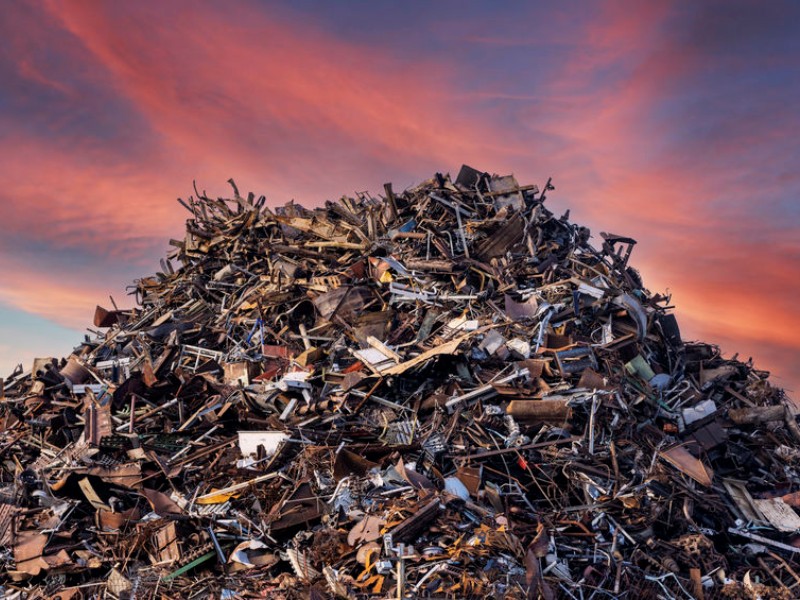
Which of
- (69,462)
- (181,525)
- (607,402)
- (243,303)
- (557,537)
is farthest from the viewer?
(243,303)

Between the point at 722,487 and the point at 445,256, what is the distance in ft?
23.2

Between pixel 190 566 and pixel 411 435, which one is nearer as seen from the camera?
pixel 190 566

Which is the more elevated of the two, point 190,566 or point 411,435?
point 411,435

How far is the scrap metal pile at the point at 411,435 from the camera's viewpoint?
805cm

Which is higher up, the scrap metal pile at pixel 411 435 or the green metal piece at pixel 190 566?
the scrap metal pile at pixel 411 435

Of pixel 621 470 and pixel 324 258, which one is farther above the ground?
pixel 324 258

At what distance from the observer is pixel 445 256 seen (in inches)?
547

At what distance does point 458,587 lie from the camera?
→ 22.6ft

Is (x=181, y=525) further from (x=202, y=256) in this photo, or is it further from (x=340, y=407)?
(x=202, y=256)

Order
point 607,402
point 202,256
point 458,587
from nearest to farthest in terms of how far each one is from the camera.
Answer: point 458,587 → point 607,402 → point 202,256

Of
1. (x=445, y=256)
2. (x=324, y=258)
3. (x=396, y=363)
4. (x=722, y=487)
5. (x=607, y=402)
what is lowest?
(x=722, y=487)

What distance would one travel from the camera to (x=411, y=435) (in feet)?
33.2

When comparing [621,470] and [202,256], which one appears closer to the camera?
[621,470]

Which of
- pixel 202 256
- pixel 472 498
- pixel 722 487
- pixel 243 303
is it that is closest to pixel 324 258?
pixel 243 303
